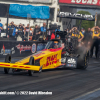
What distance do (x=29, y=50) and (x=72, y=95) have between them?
1030 cm

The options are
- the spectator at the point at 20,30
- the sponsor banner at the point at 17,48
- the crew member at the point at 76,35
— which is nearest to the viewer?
the sponsor banner at the point at 17,48

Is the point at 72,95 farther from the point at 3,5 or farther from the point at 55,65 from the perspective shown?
the point at 3,5

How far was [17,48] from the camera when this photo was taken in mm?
16266

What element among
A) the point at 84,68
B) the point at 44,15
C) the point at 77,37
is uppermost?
the point at 44,15

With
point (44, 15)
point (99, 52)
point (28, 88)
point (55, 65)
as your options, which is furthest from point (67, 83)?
point (44, 15)

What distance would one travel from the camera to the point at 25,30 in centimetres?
2058

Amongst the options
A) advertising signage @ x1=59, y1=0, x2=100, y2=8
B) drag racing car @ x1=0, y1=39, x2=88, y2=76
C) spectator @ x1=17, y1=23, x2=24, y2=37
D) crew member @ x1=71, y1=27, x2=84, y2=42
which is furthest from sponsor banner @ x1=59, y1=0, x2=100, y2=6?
drag racing car @ x1=0, y1=39, x2=88, y2=76

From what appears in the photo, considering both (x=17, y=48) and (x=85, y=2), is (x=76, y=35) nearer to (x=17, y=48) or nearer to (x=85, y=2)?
(x=17, y=48)

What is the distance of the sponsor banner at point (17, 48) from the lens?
15453mm

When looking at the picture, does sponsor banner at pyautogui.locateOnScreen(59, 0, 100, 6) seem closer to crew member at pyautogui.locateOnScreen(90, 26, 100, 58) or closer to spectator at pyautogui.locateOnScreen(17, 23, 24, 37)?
spectator at pyautogui.locateOnScreen(17, 23, 24, 37)

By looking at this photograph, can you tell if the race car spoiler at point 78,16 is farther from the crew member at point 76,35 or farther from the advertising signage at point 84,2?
the advertising signage at point 84,2

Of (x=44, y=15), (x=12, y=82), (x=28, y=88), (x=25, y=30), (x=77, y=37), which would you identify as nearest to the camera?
(x=28, y=88)

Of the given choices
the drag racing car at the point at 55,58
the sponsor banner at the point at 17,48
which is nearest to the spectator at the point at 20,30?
the sponsor banner at the point at 17,48

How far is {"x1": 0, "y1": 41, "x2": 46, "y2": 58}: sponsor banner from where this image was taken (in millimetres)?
15453
